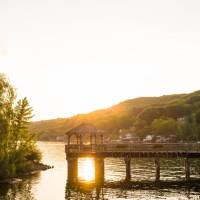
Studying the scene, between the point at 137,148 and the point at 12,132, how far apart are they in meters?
23.0

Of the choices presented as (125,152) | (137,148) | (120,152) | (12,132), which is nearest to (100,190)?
(120,152)

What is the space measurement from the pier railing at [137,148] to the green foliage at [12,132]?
10364 mm

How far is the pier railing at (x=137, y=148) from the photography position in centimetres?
6506

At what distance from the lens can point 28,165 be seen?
78.8 m

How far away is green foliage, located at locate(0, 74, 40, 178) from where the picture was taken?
218ft

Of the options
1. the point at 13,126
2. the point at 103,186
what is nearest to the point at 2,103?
the point at 13,126

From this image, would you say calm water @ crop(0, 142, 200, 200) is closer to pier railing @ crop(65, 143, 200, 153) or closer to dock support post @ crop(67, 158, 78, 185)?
dock support post @ crop(67, 158, 78, 185)

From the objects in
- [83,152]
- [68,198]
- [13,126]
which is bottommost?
[68,198]

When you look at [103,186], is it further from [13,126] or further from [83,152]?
[13,126]

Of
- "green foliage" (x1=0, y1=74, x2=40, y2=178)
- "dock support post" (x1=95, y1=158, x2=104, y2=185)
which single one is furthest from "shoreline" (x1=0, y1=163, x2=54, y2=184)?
"dock support post" (x1=95, y1=158, x2=104, y2=185)

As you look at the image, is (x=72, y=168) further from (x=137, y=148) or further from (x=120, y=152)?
(x=137, y=148)

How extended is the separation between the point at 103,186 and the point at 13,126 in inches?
841

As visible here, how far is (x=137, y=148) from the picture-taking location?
65812 millimetres

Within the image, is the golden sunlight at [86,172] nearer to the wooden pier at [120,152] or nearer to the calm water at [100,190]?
the calm water at [100,190]
